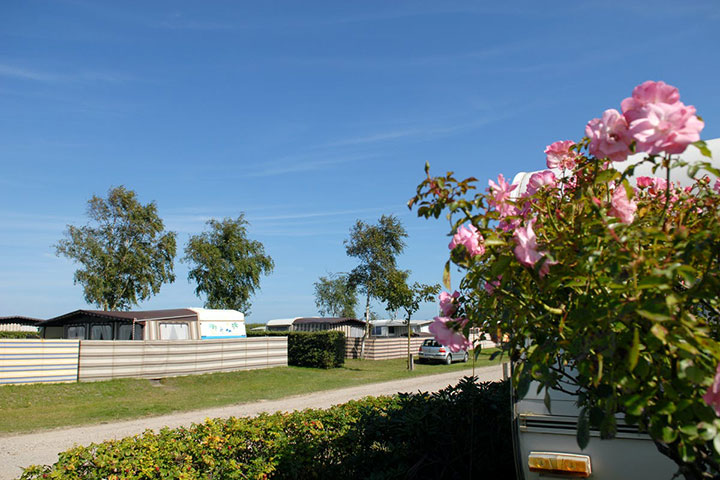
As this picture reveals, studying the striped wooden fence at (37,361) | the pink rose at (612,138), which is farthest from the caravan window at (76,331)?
the pink rose at (612,138)

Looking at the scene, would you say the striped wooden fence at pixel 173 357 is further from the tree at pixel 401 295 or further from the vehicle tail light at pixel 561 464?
the vehicle tail light at pixel 561 464

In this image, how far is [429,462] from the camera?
4453mm

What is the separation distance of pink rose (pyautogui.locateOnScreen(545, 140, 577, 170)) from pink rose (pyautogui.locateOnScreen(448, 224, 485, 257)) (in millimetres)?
683

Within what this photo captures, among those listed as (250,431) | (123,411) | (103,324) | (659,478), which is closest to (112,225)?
(103,324)

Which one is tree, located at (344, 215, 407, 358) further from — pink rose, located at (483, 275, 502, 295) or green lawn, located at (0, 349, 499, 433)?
pink rose, located at (483, 275, 502, 295)

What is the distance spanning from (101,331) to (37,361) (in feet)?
29.4

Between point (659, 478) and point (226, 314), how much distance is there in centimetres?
2469

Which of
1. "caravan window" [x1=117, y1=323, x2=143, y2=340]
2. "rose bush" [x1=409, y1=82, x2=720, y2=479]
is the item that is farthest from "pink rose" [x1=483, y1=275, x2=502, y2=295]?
"caravan window" [x1=117, y1=323, x2=143, y2=340]

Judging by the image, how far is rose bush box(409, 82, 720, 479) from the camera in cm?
151

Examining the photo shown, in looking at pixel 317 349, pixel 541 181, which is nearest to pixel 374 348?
pixel 317 349

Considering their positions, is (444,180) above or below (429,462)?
above

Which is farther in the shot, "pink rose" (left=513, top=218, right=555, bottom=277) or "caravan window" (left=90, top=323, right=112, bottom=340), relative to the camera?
"caravan window" (left=90, top=323, right=112, bottom=340)

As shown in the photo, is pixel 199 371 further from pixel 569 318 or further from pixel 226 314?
pixel 569 318

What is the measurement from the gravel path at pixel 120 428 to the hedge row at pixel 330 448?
0.63 meters
